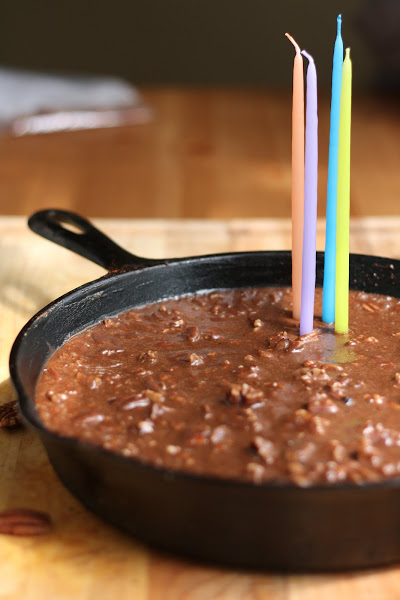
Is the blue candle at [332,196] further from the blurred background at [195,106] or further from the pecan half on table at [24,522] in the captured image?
the blurred background at [195,106]

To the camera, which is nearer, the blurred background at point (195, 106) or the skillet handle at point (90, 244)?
the skillet handle at point (90, 244)

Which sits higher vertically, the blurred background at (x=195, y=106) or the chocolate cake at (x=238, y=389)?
the blurred background at (x=195, y=106)

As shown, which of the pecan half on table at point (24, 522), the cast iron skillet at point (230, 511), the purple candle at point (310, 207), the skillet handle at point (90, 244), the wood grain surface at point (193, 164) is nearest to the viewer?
the cast iron skillet at point (230, 511)

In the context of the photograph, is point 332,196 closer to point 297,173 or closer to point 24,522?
point 297,173

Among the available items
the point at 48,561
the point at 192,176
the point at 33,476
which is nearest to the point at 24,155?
the point at 192,176

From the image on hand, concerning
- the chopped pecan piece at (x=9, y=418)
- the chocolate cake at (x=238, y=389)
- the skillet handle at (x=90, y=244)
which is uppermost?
the skillet handle at (x=90, y=244)

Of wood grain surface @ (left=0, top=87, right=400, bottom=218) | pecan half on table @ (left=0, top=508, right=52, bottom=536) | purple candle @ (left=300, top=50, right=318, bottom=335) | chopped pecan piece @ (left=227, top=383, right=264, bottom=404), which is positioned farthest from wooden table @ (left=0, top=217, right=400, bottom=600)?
wood grain surface @ (left=0, top=87, right=400, bottom=218)

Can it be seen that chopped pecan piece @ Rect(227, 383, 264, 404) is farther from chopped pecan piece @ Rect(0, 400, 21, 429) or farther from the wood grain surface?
the wood grain surface

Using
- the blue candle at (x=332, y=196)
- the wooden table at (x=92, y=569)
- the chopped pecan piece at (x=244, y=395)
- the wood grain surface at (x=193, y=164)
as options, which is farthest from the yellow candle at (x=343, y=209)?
the wood grain surface at (x=193, y=164)
